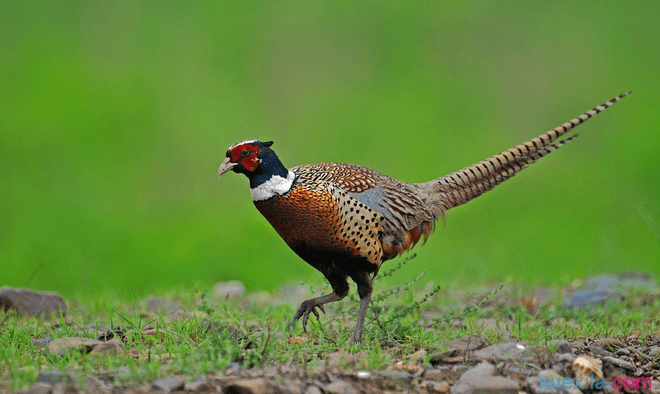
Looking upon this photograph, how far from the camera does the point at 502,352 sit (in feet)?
16.0

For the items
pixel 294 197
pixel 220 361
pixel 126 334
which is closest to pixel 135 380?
pixel 220 361

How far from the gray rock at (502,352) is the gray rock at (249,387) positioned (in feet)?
4.56

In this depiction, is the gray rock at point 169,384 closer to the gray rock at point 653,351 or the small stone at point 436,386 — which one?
the small stone at point 436,386

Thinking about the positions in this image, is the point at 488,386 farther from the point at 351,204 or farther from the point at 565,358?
the point at 351,204

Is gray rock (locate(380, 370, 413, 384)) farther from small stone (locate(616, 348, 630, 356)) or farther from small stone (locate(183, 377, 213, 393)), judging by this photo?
small stone (locate(616, 348, 630, 356))

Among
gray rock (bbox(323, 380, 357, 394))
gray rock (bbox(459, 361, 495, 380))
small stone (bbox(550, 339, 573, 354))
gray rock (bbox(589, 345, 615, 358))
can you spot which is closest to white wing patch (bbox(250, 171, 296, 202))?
gray rock (bbox(323, 380, 357, 394))

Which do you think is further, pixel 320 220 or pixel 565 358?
pixel 320 220

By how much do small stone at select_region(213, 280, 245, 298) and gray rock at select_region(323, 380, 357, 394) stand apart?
12.4 ft

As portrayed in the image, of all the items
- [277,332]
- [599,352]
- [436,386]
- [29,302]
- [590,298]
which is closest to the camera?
[436,386]

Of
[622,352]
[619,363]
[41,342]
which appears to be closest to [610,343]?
[622,352]

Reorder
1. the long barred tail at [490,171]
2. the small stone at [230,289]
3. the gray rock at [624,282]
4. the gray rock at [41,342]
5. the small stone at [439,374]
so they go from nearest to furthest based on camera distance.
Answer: the small stone at [439,374]
the gray rock at [41,342]
the long barred tail at [490,171]
the gray rock at [624,282]
the small stone at [230,289]

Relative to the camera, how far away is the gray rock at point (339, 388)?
420 cm

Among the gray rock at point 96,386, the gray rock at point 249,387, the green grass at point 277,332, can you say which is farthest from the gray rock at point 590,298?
the gray rock at point 96,386

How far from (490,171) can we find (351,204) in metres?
1.33
